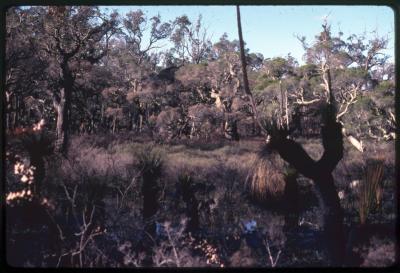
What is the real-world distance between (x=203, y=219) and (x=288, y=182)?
0.93 metres

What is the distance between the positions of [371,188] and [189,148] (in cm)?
182

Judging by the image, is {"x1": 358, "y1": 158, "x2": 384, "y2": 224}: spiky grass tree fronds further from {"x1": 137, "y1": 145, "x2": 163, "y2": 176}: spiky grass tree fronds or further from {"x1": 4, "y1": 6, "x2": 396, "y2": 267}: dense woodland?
{"x1": 137, "y1": 145, "x2": 163, "y2": 176}: spiky grass tree fronds

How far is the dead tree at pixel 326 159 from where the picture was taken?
5121mm

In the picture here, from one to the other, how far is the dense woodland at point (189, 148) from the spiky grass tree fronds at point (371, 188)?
0.01 metres

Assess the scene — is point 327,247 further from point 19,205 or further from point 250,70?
point 19,205

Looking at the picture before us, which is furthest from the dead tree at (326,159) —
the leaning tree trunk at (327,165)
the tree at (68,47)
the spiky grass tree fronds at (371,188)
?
the tree at (68,47)

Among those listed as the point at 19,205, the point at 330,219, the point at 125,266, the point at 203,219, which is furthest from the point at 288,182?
the point at 19,205

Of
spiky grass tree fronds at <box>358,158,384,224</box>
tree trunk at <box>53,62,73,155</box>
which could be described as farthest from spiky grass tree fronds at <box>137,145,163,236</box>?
spiky grass tree fronds at <box>358,158,384,224</box>

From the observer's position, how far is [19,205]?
475cm

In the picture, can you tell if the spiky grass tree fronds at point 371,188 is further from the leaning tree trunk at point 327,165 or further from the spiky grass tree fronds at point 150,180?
the spiky grass tree fronds at point 150,180

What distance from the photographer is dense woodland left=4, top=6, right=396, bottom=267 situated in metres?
4.93

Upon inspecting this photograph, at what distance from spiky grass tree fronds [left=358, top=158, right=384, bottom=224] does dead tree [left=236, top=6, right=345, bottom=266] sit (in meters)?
0.21

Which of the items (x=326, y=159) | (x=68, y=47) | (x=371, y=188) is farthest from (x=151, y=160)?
(x=371, y=188)

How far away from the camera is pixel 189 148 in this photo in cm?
Result: 518
